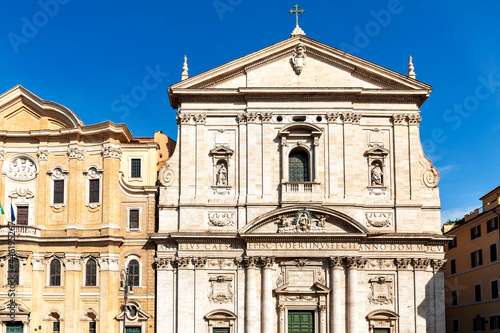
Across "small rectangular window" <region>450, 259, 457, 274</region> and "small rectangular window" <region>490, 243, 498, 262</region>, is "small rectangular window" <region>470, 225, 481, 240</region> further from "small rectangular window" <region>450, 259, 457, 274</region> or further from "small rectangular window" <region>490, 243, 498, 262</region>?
"small rectangular window" <region>450, 259, 457, 274</region>

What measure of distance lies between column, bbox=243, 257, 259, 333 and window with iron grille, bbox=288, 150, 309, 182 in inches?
210

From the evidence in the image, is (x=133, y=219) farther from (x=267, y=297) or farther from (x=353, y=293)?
(x=353, y=293)

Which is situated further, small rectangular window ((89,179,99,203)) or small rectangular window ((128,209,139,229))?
small rectangular window ((89,179,99,203))

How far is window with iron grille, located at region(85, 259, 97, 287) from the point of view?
39562 mm

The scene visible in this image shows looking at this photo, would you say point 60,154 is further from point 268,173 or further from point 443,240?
point 443,240

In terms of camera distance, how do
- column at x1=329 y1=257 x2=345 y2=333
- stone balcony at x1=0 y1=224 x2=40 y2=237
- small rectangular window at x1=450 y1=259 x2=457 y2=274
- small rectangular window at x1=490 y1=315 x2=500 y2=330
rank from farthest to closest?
small rectangular window at x1=450 y1=259 x2=457 y2=274 → small rectangular window at x1=490 y1=315 x2=500 y2=330 → stone balcony at x1=0 y1=224 x2=40 y2=237 → column at x1=329 y1=257 x2=345 y2=333

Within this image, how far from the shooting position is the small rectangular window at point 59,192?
134 feet

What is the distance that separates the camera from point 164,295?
128 ft

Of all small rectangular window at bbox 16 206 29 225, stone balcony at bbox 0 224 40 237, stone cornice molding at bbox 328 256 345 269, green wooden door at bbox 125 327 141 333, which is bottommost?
green wooden door at bbox 125 327 141 333

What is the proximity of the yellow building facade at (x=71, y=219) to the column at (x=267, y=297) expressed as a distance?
6.32 m

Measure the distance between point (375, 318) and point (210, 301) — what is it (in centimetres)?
913

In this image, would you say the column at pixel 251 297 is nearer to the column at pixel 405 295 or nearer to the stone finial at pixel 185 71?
the column at pixel 405 295

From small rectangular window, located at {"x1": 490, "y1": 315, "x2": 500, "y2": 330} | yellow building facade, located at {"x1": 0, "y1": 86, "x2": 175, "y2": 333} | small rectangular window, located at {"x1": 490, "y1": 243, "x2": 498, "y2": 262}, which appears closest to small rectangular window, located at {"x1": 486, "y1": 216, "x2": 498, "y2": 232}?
small rectangular window, located at {"x1": 490, "y1": 243, "x2": 498, "y2": 262}

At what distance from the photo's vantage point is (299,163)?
40625 millimetres
